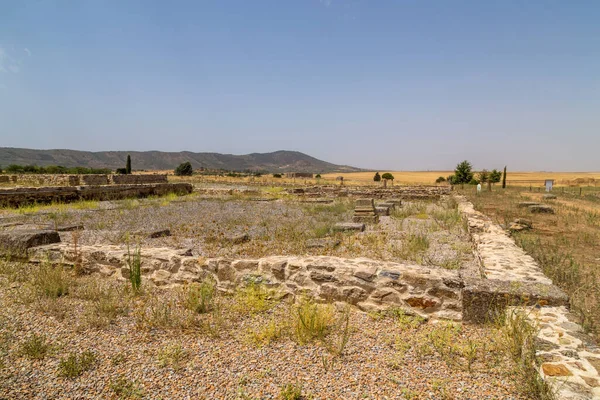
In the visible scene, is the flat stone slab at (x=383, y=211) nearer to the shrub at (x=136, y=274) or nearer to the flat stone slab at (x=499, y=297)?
the flat stone slab at (x=499, y=297)

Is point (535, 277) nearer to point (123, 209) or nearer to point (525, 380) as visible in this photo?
point (525, 380)

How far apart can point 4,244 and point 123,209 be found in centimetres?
842

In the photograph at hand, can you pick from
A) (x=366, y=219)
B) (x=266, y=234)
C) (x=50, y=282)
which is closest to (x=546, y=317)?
(x=50, y=282)

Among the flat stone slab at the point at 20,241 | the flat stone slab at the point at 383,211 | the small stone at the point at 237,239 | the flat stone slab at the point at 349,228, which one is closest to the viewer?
the flat stone slab at the point at 20,241

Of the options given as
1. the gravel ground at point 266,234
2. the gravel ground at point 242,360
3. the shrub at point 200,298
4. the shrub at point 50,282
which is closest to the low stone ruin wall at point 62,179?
the gravel ground at point 266,234

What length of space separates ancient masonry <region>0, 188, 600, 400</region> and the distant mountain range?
358ft

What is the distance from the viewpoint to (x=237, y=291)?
5.04 metres

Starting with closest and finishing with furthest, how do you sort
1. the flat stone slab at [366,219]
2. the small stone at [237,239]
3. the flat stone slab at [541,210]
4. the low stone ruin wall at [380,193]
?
the small stone at [237,239], the flat stone slab at [366,219], the flat stone slab at [541,210], the low stone ruin wall at [380,193]

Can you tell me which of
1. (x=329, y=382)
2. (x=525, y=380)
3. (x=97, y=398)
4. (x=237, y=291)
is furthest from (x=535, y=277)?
(x=97, y=398)

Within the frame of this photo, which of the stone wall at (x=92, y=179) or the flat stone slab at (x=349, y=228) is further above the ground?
the stone wall at (x=92, y=179)

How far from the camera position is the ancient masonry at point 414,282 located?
2.75 m

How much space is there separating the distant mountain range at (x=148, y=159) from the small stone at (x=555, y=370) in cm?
11508

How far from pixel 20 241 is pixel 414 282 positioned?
690 cm

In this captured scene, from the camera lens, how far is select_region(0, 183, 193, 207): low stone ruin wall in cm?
1434
